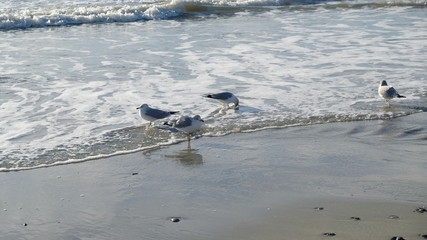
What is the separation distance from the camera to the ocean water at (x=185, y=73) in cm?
788

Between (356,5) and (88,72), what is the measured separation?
38.7 feet

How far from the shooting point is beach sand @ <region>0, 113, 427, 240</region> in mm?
4875

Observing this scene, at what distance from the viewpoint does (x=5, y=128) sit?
7852 millimetres

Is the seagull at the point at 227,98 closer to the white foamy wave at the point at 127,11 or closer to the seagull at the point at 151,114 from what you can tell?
the seagull at the point at 151,114

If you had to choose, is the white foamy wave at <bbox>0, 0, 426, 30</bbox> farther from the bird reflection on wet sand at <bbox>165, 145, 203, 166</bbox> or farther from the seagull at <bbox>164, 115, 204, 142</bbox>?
the bird reflection on wet sand at <bbox>165, 145, 203, 166</bbox>

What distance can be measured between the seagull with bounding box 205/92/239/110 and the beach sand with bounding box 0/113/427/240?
3.65 feet

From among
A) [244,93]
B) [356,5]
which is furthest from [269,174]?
[356,5]

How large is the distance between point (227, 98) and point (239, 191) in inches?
120

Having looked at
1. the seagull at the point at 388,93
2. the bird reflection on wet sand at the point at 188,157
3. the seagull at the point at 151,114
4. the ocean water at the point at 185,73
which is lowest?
the bird reflection on wet sand at the point at 188,157

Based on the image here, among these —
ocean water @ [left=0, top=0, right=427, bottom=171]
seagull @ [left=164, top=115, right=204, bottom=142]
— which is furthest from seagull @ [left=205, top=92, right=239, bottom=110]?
seagull @ [left=164, top=115, right=204, bottom=142]

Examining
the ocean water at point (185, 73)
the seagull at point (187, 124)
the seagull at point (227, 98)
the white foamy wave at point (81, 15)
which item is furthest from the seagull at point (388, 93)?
the white foamy wave at point (81, 15)

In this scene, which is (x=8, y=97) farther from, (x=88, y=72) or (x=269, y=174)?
(x=269, y=174)

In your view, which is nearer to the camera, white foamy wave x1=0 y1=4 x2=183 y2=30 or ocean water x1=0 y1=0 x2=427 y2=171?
ocean water x1=0 y1=0 x2=427 y2=171

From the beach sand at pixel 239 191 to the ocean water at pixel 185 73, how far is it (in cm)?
55
